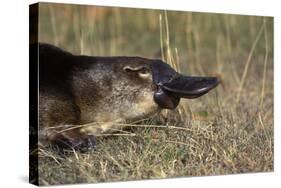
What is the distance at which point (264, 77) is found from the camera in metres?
8.26

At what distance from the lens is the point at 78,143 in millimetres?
6898

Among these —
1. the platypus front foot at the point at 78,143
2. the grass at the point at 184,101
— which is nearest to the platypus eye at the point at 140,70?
the grass at the point at 184,101

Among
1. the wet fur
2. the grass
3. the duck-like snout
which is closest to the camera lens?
the wet fur

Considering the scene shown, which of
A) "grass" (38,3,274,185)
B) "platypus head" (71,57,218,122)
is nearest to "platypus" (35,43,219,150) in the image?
"platypus head" (71,57,218,122)

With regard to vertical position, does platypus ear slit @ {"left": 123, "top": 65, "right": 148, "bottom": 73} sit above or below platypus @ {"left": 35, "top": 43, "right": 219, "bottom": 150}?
above

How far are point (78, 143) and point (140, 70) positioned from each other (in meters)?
0.72

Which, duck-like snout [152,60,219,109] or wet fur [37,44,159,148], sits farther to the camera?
duck-like snout [152,60,219,109]

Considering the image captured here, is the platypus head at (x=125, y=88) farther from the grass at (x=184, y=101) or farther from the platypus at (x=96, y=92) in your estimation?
the grass at (x=184, y=101)

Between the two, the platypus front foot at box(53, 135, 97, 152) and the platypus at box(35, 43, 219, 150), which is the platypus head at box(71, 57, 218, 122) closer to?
the platypus at box(35, 43, 219, 150)

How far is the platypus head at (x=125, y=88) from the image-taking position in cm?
701

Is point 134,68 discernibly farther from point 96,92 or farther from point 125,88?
point 96,92

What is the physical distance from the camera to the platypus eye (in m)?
7.14

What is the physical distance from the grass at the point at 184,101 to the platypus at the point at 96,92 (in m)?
0.11

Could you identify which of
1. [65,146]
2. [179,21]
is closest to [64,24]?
[179,21]
